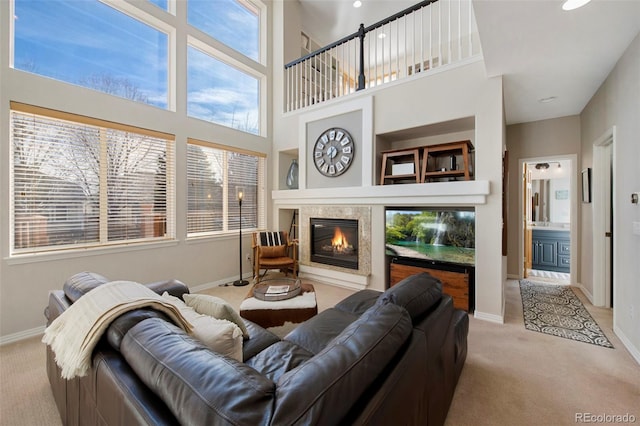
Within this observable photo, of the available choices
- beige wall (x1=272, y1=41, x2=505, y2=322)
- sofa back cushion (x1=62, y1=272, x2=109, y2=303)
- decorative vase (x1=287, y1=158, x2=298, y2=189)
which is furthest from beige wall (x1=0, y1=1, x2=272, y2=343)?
beige wall (x1=272, y1=41, x2=505, y2=322)

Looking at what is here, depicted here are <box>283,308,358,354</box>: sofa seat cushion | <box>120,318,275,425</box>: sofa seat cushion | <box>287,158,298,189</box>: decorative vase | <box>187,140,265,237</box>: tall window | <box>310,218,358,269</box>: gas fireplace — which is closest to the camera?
<box>120,318,275,425</box>: sofa seat cushion

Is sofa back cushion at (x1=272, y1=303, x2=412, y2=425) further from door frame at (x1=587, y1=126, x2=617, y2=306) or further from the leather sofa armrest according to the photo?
door frame at (x1=587, y1=126, x2=617, y2=306)

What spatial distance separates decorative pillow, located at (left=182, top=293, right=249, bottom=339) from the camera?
5.26 ft

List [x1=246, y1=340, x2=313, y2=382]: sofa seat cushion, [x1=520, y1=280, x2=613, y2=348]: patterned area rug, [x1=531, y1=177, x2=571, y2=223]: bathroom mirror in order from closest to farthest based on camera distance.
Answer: [x1=246, y1=340, x2=313, y2=382]: sofa seat cushion, [x1=520, y1=280, x2=613, y2=348]: patterned area rug, [x1=531, y1=177, x2=571, y2=223]: bathroom mirror

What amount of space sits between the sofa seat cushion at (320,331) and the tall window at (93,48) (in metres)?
3.60

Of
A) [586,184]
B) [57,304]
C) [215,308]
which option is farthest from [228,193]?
[586,184]

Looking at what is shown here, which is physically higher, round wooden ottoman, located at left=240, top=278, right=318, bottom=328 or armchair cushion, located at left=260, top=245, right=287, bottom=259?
armchair cushion, located at left=260, top=245, right=287, bottom=259

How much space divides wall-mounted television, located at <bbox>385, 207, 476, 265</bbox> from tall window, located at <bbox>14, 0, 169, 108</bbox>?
367 cm

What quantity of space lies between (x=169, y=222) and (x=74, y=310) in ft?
9.47

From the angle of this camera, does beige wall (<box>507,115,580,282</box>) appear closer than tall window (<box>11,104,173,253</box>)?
No

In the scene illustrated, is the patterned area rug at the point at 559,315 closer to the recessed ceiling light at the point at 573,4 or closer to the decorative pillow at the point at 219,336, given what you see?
the recessed ceiling light at the point at 573,4

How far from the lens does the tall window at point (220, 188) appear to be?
420 cm

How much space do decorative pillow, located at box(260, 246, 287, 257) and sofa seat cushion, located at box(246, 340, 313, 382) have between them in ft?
9.84

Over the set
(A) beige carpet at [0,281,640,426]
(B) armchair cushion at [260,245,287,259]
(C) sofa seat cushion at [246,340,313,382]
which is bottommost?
(A) beige carpet at [0,281,640,426]
